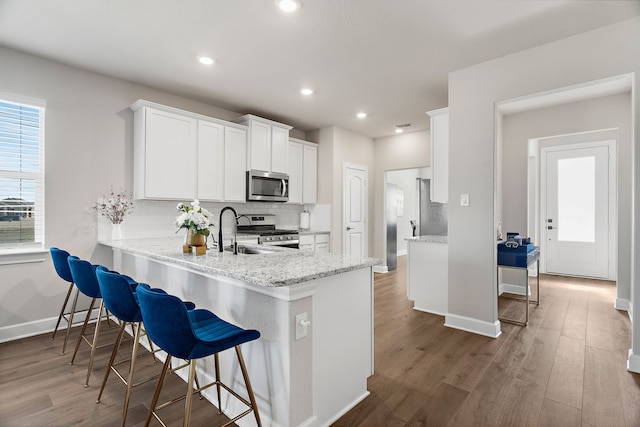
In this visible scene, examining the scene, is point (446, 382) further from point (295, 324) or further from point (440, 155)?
point (440, 155)

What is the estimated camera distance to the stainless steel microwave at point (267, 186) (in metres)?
4.65

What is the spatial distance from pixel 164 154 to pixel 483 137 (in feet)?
11.4

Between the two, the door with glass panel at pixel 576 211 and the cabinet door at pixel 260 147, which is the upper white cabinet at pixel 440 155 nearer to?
the cabinet door at pixel 260 147

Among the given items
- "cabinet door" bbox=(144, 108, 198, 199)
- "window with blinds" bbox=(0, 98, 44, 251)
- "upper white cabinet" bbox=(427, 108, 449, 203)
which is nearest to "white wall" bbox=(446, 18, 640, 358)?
"upper white cabinet" bbox=(427, 108, 449, 203)

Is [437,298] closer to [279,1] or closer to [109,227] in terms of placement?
[279,1]

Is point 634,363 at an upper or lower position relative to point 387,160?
lower

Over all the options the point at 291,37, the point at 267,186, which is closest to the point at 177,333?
the point at 291,37

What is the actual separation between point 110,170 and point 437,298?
159 inches

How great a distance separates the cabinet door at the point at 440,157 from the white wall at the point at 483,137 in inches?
14.4

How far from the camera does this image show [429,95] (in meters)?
4.16

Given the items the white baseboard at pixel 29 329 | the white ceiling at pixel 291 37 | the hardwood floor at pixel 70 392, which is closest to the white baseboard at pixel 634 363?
the white ceiling at pixel 291 37

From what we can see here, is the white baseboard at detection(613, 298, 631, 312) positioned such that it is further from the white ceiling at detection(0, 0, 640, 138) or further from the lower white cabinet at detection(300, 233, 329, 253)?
the lower white cabinet at detection(300, 233, 329, 253)

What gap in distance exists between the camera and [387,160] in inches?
252

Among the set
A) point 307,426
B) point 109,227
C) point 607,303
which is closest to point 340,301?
point 307,426
